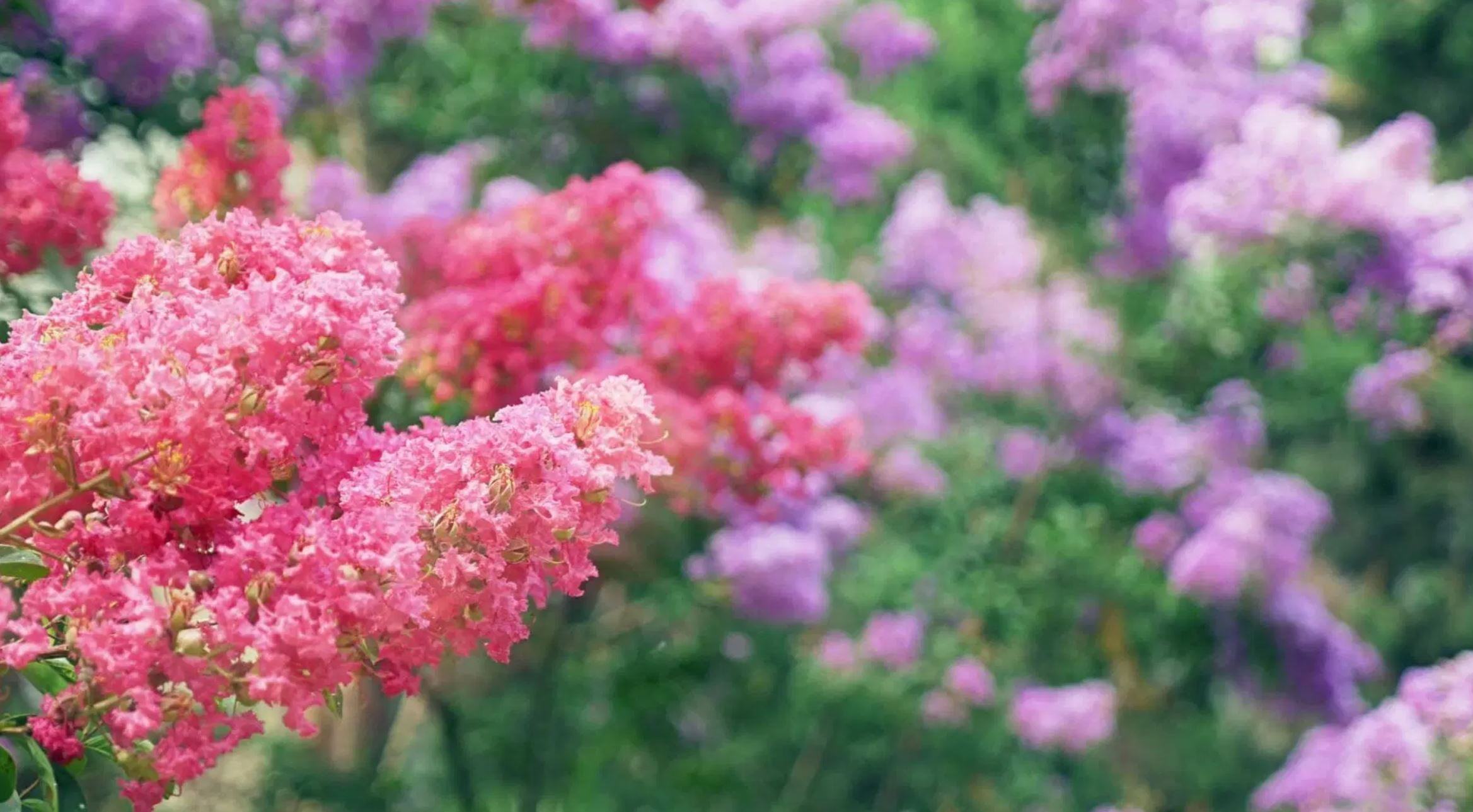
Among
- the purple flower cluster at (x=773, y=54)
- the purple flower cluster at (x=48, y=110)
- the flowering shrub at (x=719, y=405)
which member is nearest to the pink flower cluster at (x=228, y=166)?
the flowering shrub at (x=719, y=405)

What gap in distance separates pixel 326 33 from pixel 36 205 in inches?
56.8

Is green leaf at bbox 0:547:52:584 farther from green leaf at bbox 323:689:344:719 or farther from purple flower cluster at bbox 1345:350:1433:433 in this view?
purple flower cluster at bbox 1345:350:1433:433

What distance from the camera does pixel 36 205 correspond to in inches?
71.4

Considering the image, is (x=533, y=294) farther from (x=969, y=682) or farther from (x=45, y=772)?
(x=969, y=682)

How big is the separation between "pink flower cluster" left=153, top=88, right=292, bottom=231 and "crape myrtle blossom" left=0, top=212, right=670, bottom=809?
746 mm

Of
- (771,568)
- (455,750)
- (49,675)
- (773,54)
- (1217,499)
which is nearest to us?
(49,675)

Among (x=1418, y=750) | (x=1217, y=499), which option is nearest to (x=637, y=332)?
(x=1418, y=750)

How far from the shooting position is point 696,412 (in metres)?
2.37

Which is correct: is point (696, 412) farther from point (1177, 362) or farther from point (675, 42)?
point (1177, 362)

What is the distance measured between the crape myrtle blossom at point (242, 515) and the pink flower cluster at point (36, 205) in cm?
62

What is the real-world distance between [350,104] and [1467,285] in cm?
287

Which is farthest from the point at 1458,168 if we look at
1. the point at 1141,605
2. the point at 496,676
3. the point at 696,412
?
the point at 696,412

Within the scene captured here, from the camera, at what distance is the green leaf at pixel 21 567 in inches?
48.7

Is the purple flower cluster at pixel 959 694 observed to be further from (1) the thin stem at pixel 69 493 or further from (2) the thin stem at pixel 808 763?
(1) the thin stem at pixel 69 493
